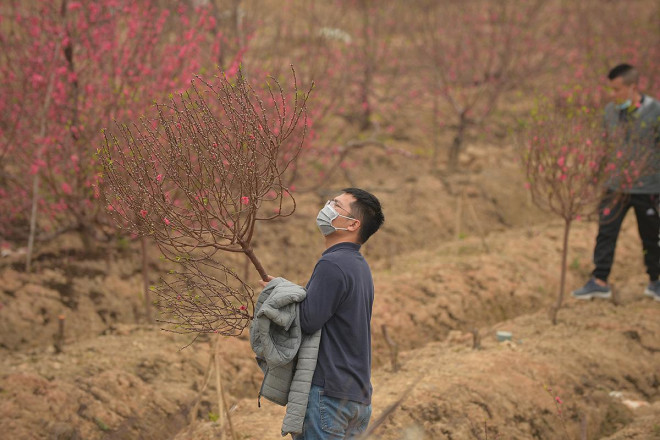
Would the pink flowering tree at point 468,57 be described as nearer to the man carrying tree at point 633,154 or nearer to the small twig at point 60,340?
the man carrying tree at point 633,154

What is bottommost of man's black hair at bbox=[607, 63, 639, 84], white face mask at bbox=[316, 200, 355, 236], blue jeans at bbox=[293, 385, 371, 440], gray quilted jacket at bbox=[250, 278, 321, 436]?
blue jeans at bbox=[293, 385, 371, 440]

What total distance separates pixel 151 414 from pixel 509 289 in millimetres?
4835

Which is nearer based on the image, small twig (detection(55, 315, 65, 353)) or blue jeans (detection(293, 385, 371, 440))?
blue jeans (detection(293, 385, 371, 440))

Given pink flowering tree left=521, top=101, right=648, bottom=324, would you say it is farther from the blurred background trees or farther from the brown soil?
the brown soil

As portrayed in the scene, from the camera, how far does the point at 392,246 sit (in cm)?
1056

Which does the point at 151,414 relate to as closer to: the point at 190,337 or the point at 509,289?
the point at 190,337

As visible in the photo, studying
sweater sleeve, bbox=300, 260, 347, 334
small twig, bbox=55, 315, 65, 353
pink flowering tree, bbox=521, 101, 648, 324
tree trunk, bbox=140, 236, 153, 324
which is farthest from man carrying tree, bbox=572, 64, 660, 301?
small twig, bbox=55, 315, 65, 353

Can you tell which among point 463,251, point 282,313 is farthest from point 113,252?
point 282,313

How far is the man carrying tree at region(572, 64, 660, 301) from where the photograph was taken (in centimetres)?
709

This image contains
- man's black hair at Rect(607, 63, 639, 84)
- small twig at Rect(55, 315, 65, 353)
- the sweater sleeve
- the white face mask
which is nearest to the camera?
the sweater sleeve

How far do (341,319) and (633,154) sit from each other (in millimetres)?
5005

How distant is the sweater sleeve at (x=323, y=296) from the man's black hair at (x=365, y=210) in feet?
1.11

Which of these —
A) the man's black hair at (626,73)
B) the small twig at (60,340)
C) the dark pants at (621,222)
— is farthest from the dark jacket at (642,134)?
the small twig at (60,340)

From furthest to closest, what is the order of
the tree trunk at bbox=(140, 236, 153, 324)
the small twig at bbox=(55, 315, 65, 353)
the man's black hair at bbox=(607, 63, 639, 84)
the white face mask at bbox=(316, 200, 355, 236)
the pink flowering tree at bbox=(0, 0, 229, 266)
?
the pink flowering tree at bbox=(0, 0, 229, 266), the tree trunk at bbox=(140, 236, 153, 324), the man's black hair at bbox=(607, 63, 639, 84), the small twig at bbox=(55, 315, 65, 353), the white face mask at bbox=(316, 200, 355, 236)
